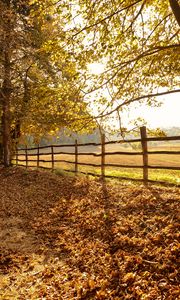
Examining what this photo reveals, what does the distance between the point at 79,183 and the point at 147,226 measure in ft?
21.2

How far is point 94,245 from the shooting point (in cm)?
700

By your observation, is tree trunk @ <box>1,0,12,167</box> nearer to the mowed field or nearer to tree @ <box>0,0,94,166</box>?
tree @ <box>0,0,94,166</box>

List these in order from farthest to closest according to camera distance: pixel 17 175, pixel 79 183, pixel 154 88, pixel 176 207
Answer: pixel 17 175 < pixel 79 183 < pixel 154 88 < pixel 176 207

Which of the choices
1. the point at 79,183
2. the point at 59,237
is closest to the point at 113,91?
the point at 59,237

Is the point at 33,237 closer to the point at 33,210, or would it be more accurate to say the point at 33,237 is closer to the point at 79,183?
the point at 33,210

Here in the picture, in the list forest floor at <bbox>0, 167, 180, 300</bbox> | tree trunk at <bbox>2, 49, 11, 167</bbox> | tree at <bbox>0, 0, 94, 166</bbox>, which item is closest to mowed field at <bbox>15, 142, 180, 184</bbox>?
tree trunk at <bbox>2, 49, 11, 167</bbox>

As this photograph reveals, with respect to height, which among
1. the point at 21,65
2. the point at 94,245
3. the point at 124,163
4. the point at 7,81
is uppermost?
the point at 21,65

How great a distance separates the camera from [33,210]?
10750 millimetres

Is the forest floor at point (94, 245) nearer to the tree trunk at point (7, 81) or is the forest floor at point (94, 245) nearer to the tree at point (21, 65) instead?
the tree at point (21, 65)

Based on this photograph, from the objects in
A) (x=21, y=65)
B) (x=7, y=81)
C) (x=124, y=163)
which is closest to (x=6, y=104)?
(x=7, y=81)

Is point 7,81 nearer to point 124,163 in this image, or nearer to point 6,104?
point 6,104

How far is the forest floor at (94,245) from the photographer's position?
17.4ft

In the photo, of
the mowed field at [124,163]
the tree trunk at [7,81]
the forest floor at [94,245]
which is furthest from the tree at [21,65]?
the forest floor at [94,245]

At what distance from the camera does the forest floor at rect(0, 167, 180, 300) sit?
5.30m
